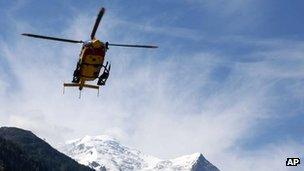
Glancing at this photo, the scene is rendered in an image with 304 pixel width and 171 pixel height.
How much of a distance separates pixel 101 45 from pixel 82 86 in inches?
276

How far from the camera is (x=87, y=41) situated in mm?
54938

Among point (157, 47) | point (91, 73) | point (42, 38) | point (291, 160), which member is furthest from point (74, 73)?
point (291, 160)

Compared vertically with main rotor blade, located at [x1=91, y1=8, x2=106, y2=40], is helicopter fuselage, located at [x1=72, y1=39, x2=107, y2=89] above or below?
below

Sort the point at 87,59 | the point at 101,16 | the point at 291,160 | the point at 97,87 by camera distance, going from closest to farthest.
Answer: the point at 101,16, the point at 87,59, the point at 97,87, the point at 291,160

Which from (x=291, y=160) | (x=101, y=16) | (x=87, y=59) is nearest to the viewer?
(x=101, y=16)

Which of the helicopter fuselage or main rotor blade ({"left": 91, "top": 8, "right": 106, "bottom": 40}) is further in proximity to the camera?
the helicopter fuselage

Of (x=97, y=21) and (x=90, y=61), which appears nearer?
(x=97, y=21)

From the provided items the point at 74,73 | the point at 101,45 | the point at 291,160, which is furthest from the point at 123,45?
the point at 291,160

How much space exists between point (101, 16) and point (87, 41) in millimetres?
4785

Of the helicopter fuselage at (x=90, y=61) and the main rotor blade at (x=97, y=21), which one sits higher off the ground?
the main rotor blade at (x=97, y=21)

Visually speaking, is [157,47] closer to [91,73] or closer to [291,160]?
[91,73]

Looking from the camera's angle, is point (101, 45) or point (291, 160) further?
point (291, 160)

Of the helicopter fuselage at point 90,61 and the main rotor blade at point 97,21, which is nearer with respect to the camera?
the main rotor blade at point 97,21

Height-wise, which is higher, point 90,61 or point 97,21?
point 97,21
